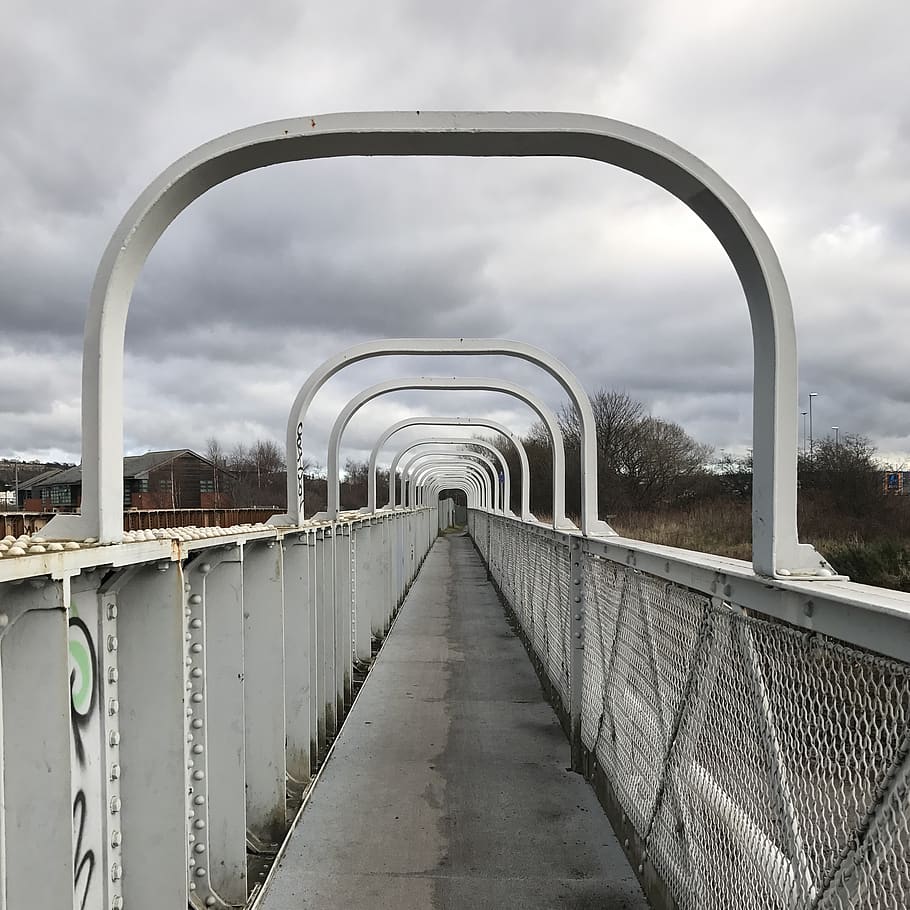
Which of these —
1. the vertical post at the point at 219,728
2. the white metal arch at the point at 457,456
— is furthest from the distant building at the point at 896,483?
the vertical post at the point at 219,728

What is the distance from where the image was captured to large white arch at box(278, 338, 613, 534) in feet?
18.3

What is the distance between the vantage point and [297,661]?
211 inches

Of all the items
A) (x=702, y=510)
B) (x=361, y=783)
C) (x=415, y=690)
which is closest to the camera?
(x=361, y=783)

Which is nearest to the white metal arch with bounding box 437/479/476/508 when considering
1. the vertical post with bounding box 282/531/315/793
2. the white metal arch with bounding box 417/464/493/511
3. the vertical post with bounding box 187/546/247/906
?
the white metal arch with bounding box 417/464/493/511

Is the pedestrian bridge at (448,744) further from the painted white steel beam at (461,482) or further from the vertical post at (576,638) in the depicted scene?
the painted white steel beam at (461,482)

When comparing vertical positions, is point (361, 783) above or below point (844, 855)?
below

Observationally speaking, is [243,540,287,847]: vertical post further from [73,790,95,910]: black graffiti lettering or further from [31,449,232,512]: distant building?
[31,449,232,512]: distant building

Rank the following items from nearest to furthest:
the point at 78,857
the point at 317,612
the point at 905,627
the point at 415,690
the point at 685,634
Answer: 1. the point at 905,627
2. the point at 78,857
3. the point at 685,634
4. the point at 317,612
5. the point at 415,690

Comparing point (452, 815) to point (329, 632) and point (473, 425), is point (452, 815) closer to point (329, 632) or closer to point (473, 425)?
point (329, 632)

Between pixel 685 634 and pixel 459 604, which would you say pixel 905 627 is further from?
pixel 459 604

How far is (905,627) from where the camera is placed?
173 cm

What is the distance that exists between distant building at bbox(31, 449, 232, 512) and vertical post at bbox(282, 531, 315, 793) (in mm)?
29727

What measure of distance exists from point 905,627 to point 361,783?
4394mm

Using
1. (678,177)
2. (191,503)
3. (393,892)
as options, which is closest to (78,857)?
(393,892)
